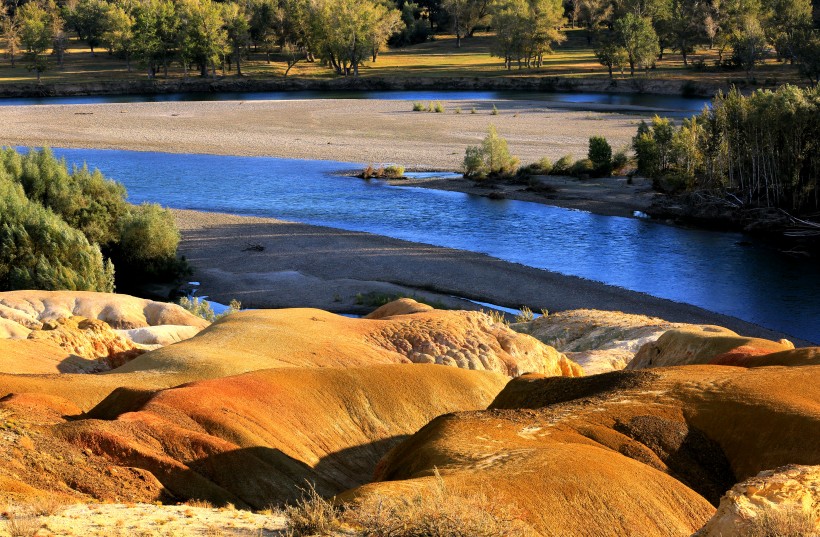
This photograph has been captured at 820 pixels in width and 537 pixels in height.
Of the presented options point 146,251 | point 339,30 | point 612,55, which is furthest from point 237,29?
point 146,251

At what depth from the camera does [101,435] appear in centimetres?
1254

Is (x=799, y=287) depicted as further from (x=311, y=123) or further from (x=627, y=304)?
(x=311, y=123)

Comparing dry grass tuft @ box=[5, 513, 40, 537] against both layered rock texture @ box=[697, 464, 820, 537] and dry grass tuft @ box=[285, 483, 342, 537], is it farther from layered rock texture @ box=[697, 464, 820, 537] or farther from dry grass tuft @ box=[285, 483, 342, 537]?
layered rock texture @ box=[697, 464, 820, 537]

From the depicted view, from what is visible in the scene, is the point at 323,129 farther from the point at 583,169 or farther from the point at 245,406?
the point at 245,406

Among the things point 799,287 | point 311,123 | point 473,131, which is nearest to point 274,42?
point 311,123

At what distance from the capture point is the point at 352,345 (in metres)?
20.9

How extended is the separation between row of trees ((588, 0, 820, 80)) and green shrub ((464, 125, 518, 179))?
49.0m

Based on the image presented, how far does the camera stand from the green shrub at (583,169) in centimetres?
6562

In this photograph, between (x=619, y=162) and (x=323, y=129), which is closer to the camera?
(x=619, y=162)

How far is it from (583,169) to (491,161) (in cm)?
628

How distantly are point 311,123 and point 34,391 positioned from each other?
77538mm

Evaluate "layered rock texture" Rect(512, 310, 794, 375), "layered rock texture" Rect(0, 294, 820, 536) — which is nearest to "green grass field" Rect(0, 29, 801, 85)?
"layered rock texture" Rect(512, 310, 794, 375)

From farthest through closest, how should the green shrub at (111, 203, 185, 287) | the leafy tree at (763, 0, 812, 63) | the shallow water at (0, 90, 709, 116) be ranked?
the leafy tree at (763, 0, 812, 63) → the shallow water at (0, 90, 709, 116) → the green shrub at (111, 203, 185, 287)

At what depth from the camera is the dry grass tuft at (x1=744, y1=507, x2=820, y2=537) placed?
862 cm
